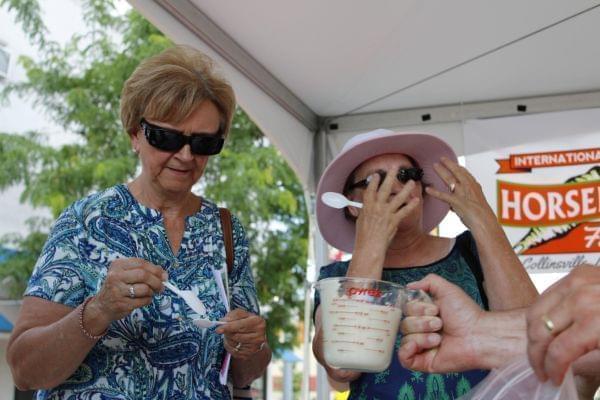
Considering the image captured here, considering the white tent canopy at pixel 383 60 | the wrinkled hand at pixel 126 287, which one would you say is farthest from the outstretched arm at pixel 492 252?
the white tent canopy at pixel 383 60

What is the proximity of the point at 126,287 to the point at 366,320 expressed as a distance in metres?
0.55

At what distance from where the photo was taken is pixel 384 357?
1327mm

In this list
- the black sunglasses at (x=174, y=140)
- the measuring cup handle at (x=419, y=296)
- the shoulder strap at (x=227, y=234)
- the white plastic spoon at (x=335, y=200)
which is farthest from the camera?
the white plastic spoon at (x=335, y=200)

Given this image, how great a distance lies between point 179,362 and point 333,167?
0.81 metres

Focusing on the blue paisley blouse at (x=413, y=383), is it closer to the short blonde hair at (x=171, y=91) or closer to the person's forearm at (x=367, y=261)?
the person's forearm at (x=367, y=261)

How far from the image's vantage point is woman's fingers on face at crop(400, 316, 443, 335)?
1.21 m

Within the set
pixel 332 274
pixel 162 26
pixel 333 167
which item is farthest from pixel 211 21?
pixel 332 274

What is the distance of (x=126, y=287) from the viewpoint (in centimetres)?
152

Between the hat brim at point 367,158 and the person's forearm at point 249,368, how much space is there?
575 millimetres

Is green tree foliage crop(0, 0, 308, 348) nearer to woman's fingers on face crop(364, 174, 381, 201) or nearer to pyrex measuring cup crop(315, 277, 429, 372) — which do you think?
woman's fingers on face crop(364, 174, 381, 201)

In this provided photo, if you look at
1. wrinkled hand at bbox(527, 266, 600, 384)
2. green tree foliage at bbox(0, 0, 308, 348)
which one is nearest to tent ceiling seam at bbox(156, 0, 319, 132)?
wrinkled hand at bbox(527, 266, 600, 384)

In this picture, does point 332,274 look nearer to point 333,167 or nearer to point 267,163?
point 333,167

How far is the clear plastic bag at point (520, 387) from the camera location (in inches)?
34.5

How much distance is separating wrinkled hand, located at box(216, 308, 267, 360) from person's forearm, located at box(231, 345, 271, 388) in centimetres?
8
